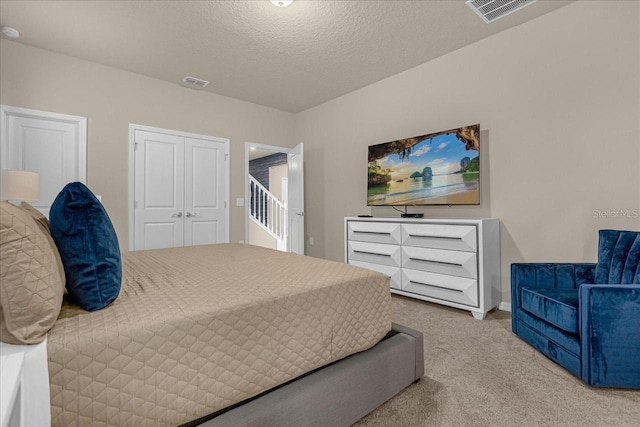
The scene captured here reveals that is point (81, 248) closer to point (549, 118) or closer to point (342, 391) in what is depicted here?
point (342, 391)

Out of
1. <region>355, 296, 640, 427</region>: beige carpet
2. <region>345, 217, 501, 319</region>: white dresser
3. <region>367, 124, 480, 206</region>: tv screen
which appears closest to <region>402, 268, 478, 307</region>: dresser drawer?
Result: <region>345, 217, 501, 319</region>: white dresser

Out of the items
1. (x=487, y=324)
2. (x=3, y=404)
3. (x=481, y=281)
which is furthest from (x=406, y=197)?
(x=3, y=404)

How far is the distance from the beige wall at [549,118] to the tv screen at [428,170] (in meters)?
0.16

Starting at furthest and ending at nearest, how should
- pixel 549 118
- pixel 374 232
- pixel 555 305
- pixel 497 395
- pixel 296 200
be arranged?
pixel 296 200
pixel 374 232
pixel 549 118
pixel 555 305
pixel 497 395

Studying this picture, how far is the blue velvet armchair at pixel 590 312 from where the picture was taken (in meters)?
1.60

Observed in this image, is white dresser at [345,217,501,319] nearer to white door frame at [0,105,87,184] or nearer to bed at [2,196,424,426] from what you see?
bed at [2,196,424,426]

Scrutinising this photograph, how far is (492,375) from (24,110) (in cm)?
475

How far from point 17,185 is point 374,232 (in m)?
3.35

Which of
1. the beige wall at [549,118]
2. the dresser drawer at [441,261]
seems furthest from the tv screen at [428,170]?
the dresser drawer at [441,261]

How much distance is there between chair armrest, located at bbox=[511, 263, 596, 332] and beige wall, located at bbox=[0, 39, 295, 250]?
12.0ft

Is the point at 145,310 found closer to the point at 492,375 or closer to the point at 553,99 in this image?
the point at 492,375

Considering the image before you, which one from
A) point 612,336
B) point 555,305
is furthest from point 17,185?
point 612,336

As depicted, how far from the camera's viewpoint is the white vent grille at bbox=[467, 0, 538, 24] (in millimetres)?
Answer: 2486

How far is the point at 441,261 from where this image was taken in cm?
291
